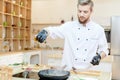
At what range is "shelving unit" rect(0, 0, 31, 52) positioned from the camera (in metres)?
4.19

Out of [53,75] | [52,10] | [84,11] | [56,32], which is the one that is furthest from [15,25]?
[53,75]

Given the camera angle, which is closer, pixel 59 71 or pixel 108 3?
pixel 59 71

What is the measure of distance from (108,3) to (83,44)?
296 cm

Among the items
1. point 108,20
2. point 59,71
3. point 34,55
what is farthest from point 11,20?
point 59,71

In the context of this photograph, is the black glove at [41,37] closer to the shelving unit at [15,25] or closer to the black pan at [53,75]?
the black pan at [53,75]

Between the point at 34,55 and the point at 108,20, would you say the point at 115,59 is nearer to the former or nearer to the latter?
the point at 108,20

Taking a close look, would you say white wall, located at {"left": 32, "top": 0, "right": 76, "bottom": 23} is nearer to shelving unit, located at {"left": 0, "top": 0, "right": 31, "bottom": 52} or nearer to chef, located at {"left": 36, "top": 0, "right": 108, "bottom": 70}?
shelving unit, located at {"left": 0, "top": 0, "right": 31, "bottom": 52}

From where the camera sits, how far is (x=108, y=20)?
4770 mm

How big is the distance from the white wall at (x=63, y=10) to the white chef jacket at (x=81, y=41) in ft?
9.01

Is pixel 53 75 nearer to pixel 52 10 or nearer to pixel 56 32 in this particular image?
pixel 56 32

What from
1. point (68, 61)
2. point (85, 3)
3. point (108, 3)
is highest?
point (108, 3)

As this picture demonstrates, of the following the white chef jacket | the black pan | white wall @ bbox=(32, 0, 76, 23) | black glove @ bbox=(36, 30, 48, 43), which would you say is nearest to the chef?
the white chef jacket

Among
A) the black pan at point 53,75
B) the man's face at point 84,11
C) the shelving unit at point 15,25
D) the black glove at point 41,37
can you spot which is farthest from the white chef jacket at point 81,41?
the shelving unit at point 15,25

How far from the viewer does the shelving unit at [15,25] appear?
13.7ft
